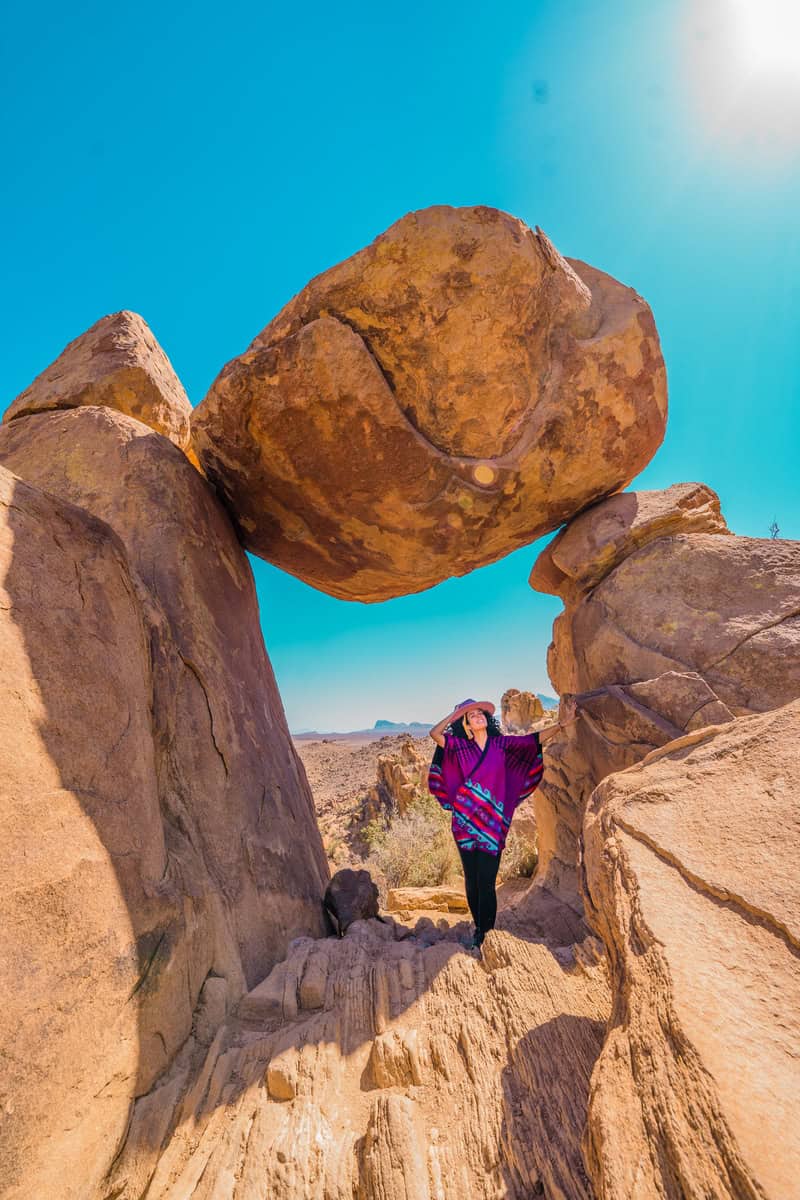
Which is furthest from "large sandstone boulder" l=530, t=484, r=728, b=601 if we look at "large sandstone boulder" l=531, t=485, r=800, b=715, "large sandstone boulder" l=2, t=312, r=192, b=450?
"large sandstone boulder" l=2, t=312, r=192, b=450

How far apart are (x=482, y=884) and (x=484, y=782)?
68 cm

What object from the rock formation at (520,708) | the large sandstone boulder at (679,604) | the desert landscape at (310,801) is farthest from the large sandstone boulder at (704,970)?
the rock formation at (520,708)

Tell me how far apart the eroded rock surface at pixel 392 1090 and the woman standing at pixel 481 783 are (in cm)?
73

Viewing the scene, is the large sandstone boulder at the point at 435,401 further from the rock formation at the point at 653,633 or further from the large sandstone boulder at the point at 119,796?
the large sandstone boulder at the point at 119,796

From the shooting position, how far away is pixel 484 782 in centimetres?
390

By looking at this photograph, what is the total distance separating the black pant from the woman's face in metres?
0.86

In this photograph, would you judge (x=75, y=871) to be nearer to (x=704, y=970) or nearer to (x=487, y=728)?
(x=704, y=970)

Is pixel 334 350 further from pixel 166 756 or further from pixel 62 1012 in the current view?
pixel 62 1012

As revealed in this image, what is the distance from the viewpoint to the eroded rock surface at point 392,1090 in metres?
1.90

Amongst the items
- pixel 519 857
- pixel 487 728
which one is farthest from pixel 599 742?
pixel 519 857

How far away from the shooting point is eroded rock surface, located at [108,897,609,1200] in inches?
74.9

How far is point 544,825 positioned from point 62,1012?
4.91m

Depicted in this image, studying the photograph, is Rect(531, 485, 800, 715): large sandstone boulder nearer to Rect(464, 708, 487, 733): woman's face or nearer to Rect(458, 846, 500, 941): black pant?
Rect(464, 708, 487, 733): woman's face

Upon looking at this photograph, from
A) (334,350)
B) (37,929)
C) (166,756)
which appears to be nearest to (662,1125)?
(37,929)
